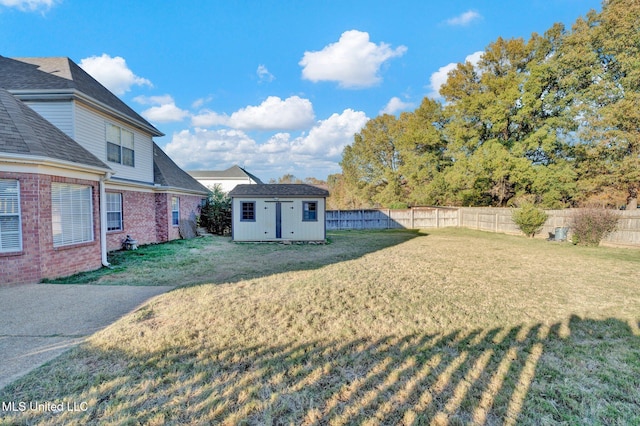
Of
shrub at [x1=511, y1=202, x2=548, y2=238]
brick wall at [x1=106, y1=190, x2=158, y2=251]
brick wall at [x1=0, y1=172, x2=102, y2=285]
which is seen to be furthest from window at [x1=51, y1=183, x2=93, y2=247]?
shrub at [x1=511, y1=202, x2=548, y2=238]

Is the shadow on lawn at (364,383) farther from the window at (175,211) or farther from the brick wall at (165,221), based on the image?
the window at (175,211)

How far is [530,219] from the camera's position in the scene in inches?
592

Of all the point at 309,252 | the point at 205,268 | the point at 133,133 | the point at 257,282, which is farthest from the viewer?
the point at 133,133

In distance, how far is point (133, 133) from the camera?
11.9 metres

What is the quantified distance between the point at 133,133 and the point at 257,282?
959cm

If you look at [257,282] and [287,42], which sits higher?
[287,42]

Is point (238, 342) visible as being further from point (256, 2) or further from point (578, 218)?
point (578, 218)

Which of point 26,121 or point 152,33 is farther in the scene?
point 152,33

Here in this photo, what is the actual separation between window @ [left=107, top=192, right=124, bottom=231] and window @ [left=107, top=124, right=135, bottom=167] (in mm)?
1345

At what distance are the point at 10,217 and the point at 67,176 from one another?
145cm

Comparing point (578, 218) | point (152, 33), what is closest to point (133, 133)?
point (152, 33)

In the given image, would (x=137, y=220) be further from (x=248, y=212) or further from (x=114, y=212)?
(x=248, y=212)

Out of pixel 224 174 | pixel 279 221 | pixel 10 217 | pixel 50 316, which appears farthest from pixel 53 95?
pixel 224 174

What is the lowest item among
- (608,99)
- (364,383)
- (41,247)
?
(364,383)
